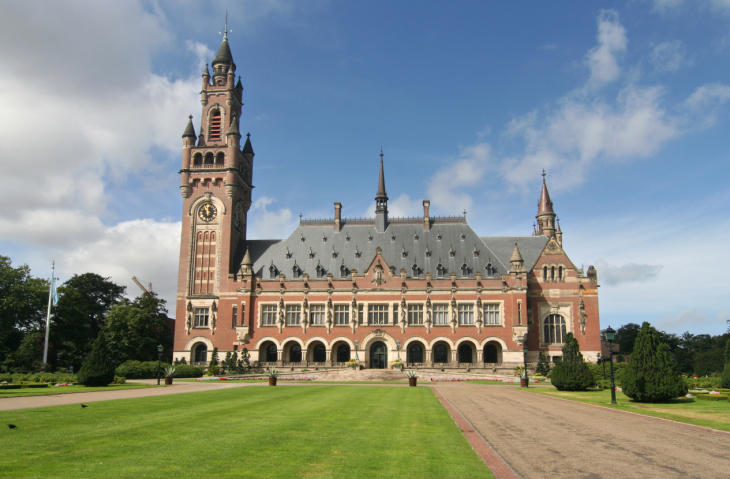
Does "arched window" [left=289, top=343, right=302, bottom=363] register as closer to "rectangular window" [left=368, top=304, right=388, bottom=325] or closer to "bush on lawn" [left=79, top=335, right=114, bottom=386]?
"rectangular window" [left=368, top=304, right=388, bottom=325]

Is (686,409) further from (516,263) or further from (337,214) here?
(337,214)

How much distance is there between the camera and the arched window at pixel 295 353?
69.1m

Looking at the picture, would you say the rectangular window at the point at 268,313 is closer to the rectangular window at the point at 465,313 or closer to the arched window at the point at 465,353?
the rectangular window at the point at 465,313

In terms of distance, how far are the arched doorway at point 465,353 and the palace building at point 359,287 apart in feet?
0.58

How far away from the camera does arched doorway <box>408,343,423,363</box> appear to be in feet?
219

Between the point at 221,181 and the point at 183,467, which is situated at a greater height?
the point at 221,181

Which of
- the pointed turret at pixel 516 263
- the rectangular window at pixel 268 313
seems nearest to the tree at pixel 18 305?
the rectangular window at pixel 268 313

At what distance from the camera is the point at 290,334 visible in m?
67.6

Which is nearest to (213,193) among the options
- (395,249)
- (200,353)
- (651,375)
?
(200,353)

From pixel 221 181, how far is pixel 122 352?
83.7ft

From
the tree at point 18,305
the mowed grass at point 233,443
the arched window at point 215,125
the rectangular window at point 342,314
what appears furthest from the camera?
the arched window at point 215,125

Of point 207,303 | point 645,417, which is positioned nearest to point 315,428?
point 645,417

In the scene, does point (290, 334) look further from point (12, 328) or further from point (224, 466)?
point (224, 466)

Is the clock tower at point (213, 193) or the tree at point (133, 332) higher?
the clock tower at point (213, 193)
